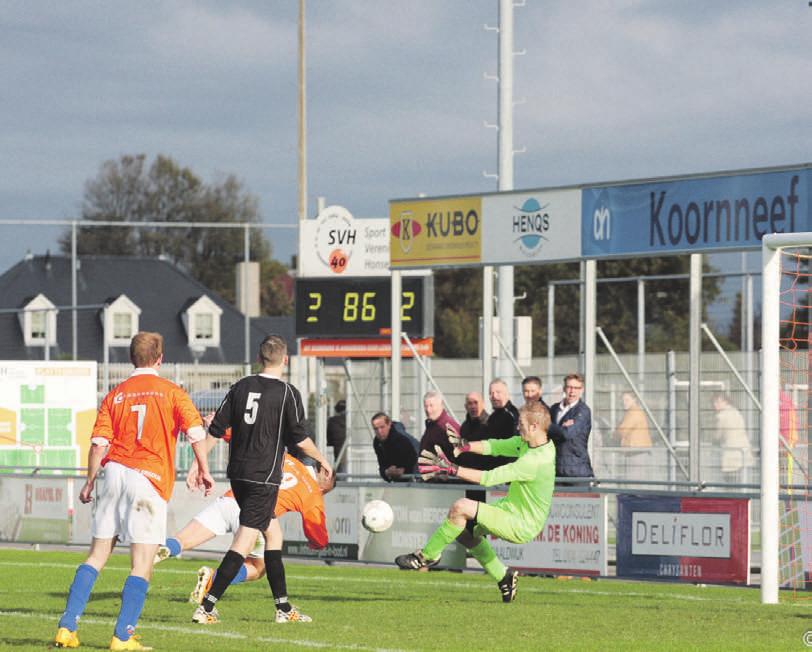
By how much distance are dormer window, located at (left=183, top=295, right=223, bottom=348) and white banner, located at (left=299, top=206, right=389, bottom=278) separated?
52.3 meters

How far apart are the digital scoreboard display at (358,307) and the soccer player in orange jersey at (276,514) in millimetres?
12401

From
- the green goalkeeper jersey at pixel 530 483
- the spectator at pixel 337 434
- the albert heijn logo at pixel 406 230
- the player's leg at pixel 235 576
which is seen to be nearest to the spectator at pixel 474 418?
the albert heijn logo at pixel 406 230

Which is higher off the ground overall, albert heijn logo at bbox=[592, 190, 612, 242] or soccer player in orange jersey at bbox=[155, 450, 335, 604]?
albert heijn logo at bbox=[592, 190, 612, 242]

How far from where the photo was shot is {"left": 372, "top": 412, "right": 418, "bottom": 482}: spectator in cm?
1927

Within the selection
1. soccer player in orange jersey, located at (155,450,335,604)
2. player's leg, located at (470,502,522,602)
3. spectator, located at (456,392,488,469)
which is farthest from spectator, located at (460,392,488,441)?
player's leg, located at (470,502,522,602)

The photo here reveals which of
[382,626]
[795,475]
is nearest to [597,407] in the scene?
[795,475]

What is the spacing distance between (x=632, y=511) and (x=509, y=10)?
1300 centimetres

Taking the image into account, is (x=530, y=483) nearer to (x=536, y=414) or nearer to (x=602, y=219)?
(x=536, y=414)

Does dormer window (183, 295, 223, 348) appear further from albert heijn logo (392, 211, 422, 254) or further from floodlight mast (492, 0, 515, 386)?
albert heijn logo (392, 211, 422, 254)

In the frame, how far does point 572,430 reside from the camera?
17422 millimetres

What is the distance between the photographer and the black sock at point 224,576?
37.0 feet

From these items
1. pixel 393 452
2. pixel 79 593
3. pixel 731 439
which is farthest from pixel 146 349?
pixel 731 439

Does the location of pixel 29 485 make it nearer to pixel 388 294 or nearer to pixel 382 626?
pixel 388 294

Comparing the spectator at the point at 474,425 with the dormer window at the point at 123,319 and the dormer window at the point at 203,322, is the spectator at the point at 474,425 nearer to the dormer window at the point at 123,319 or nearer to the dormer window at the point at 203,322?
the dormer window at the point at 123,319
